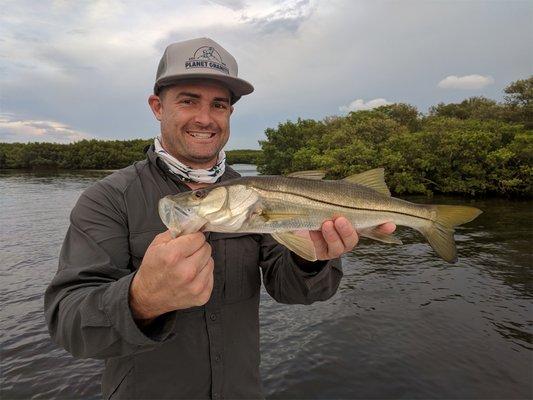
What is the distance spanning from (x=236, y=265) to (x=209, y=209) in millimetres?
663

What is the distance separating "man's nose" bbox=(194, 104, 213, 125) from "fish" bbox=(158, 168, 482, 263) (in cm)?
65

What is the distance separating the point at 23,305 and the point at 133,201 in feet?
31.6

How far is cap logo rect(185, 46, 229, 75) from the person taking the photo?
2947 millimetres

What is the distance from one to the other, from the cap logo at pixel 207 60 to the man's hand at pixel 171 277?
1.58 m

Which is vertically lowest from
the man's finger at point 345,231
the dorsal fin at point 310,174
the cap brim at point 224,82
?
the man's finger at point 345,231

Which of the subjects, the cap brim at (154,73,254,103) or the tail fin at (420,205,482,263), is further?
the tail fin at (420,205,482,263)

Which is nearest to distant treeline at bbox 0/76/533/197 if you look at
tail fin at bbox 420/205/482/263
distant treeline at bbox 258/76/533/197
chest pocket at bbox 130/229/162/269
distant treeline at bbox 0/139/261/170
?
distant treeline at bbox 258/76/533/197

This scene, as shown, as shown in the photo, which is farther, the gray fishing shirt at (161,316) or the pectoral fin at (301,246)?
the pectoral fin at (301,246)

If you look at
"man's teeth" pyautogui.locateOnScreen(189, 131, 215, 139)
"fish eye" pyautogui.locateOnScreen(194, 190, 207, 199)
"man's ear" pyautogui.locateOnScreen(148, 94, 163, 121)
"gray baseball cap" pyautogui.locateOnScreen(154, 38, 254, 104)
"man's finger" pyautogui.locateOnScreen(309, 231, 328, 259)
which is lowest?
"man's finger" pyautogui.locateOnScreen(309, 231, 328, 259)

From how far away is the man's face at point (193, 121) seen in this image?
10.1ft

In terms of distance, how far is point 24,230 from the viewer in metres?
18.7

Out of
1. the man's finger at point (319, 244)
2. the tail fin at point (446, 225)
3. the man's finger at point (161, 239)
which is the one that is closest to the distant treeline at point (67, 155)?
the tail fin at point (446, 225)

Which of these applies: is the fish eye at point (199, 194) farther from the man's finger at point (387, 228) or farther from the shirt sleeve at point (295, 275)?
the man's finger at point (387, 228)

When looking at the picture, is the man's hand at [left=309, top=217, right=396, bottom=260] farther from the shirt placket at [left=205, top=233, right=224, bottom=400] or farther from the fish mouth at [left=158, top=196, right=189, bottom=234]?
the fish mouth at [left=158, top=196, right=189, bottom=234]
